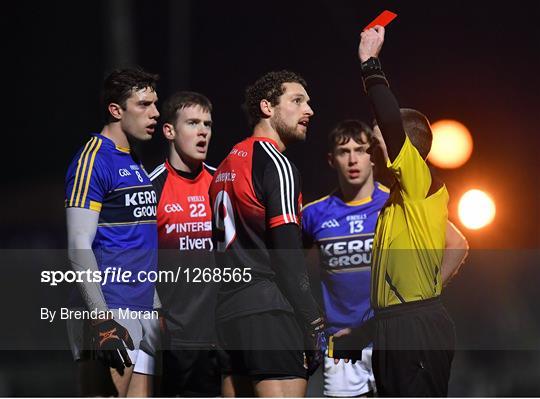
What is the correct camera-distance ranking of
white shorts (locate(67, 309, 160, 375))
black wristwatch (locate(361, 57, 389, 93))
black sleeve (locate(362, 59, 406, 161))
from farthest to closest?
white shorts (locate(67, 309, 160, 375)) → black wristwatch (locate(361, 57, 389, 93)) → black sleeve (locate(362, 59, 406, 161))

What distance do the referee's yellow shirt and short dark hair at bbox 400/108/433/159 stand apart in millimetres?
210

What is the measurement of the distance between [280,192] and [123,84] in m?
1.37

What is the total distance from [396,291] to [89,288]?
5.41 feet

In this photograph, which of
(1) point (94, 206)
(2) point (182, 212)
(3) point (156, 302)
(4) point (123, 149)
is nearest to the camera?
(1) point (94, 206)

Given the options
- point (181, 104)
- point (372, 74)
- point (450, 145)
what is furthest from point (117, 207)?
point (450, 145)

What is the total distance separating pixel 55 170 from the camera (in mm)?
9094

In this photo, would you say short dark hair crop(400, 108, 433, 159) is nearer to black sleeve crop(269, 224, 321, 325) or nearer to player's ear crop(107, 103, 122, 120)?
black sleeve crop(269, 224, 321, 325)

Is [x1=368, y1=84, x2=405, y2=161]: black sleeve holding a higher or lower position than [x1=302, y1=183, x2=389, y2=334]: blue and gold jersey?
higher

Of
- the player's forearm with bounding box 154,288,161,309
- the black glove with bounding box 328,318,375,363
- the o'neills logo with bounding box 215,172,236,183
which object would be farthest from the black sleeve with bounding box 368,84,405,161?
the player's forearm with bounding box 154,288,161,309

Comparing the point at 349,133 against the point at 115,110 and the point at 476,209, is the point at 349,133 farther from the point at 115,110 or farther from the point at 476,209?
the point at 115,110

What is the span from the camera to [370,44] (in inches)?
228

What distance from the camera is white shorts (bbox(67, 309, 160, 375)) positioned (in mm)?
6180

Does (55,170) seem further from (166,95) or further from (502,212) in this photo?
(502,212)

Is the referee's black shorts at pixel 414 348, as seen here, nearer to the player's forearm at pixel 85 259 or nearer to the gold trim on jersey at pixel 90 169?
the player's forearm at pixel 85 259
